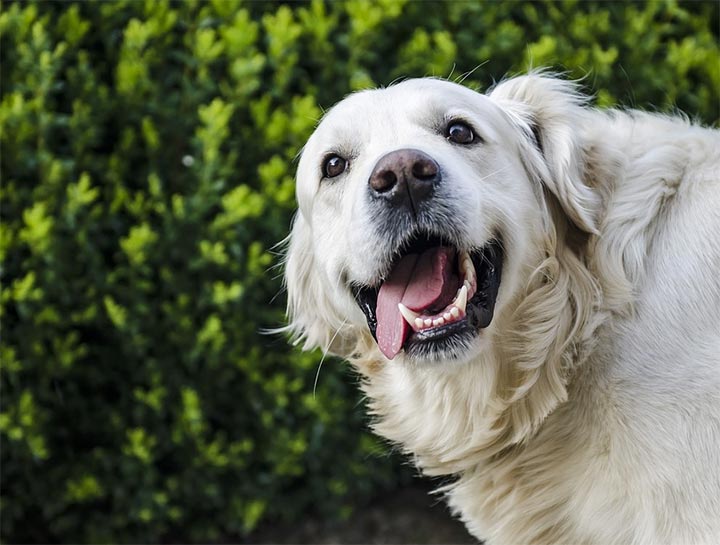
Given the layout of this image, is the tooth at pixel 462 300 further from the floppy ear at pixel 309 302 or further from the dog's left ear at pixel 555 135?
the floppy ear at pixel 309 302

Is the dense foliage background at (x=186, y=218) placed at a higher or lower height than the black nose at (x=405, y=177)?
lower

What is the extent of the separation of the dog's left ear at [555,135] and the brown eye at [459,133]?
0.22 meters

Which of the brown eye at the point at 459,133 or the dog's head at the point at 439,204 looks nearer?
the dog's head at the point at 439,204

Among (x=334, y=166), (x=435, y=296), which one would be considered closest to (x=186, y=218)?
(x=334, y=166)

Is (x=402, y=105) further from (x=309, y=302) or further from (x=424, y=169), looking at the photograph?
(x=309, y=302)

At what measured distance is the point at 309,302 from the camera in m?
3.30

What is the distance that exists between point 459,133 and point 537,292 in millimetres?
544

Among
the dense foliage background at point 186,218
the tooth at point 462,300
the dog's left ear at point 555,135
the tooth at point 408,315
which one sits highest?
the dog's left ear at point 555,135

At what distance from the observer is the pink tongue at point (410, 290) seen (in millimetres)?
2592

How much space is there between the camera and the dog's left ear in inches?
107

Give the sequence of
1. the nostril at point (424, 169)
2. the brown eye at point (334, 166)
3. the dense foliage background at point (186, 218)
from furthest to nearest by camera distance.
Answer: the dense foliage background at point (186, 218) → the brown eye at point (334, 166) → the nostril at point (424, 169)

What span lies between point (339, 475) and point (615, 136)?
2.49m

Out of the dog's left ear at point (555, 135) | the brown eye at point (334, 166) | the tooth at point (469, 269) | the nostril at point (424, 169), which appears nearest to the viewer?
the nostril at point (424, 169)

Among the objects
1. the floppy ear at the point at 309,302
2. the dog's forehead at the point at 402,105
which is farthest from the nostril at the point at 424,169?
the floppy ear at the point at 309,302
